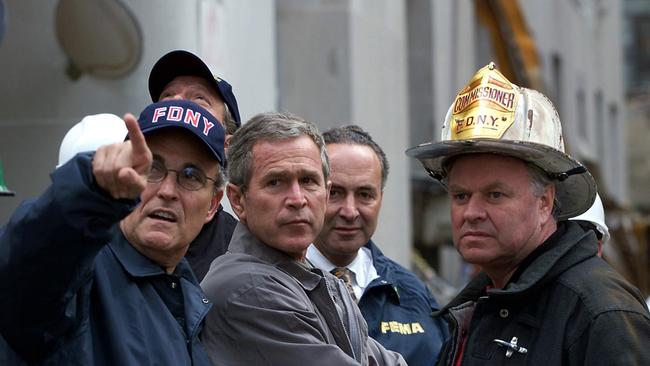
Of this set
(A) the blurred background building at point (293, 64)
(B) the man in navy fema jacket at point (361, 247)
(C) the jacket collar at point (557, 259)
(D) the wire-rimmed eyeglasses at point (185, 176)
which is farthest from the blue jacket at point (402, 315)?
(A) the blurred background building at point (293, 64)

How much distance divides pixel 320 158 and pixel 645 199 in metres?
43.2

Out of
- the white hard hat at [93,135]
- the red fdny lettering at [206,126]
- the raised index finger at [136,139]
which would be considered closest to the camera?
the raised index finger at [136,139]

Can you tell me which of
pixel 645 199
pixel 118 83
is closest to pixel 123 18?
pixel 118 83

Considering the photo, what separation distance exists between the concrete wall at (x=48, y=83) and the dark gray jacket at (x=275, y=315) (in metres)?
4.12

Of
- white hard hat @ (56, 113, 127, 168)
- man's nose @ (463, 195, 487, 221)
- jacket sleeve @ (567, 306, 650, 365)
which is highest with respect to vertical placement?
white hard hat @ (56, 113, 127, 168)

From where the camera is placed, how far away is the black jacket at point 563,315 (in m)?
3.58

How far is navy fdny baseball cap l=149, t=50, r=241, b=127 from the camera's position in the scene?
465 centimetres

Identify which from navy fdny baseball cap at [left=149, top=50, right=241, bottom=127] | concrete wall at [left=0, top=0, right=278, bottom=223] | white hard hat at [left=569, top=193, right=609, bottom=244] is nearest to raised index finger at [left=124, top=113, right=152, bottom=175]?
navy fdny baseball cap at [left=149, top=50, right=241, bottom=127]

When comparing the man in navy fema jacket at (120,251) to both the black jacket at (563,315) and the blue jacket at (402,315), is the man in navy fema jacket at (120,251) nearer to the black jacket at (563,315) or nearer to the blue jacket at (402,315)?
the black jacket at (563,315)

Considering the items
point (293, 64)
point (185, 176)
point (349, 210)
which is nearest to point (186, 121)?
point (185, 176)

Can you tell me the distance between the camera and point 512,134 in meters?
3.96

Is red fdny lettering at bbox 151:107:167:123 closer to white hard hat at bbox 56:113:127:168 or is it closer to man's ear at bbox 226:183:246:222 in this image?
white hard hat at bbox 56:113:127:168

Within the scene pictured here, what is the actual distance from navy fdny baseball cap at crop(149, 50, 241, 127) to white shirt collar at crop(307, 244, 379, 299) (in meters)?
0.71

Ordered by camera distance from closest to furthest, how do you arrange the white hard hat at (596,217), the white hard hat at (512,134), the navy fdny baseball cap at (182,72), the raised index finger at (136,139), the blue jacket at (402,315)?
the raised index finger at (136,139) → the white hard hat at (512,134) → the navy fdny baseball cap at (182,72) → the blue jacket at (402,315) → the white hard hat at (596,217)
